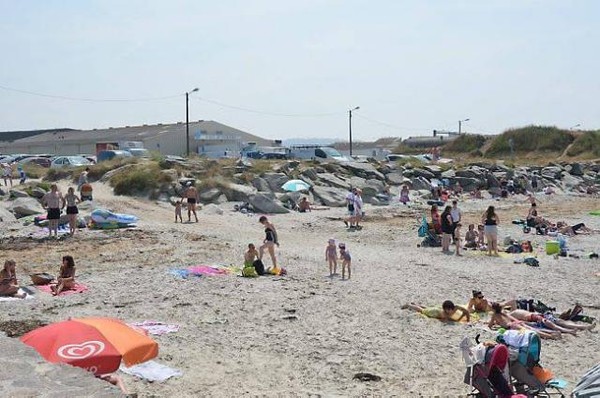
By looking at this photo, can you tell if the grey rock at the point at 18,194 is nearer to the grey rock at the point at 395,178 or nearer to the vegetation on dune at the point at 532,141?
the grey rock at the point at 395,178

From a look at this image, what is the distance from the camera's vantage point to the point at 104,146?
55.0 m

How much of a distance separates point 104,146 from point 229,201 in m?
26.8

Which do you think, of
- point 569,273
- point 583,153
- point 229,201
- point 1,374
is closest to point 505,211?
point 229,201

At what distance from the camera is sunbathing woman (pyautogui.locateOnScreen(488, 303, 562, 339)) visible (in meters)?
11.9

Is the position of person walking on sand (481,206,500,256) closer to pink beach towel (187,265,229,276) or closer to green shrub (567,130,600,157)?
pink beach towel (187,265,229,276)

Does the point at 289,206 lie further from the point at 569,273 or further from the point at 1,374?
the point at 1,374

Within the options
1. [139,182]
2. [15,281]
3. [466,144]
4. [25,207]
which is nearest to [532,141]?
[466,144]

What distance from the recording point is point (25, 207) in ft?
85.1

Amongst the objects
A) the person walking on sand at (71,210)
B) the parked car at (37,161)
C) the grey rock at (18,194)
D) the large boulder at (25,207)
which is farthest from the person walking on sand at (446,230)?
the parked car at (37,161)

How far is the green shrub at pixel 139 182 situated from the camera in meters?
31.3

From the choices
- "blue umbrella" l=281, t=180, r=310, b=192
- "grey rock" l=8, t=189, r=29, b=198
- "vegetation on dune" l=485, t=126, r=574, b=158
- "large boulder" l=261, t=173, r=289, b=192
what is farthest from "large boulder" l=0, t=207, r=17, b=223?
"vegetation on dune" l=485, t=126, r=574, b=158

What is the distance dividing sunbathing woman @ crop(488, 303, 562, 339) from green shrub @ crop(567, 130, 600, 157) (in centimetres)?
5956

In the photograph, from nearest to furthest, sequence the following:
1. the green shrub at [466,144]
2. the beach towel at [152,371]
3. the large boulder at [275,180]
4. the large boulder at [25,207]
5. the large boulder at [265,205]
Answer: the beach towel at [152,371]
the large boulder at [25,207]
the large boulder at [265,205]
the large boulder at [275,180]
the green shrub at [466,144]

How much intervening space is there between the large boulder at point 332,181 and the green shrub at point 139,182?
9.24m
